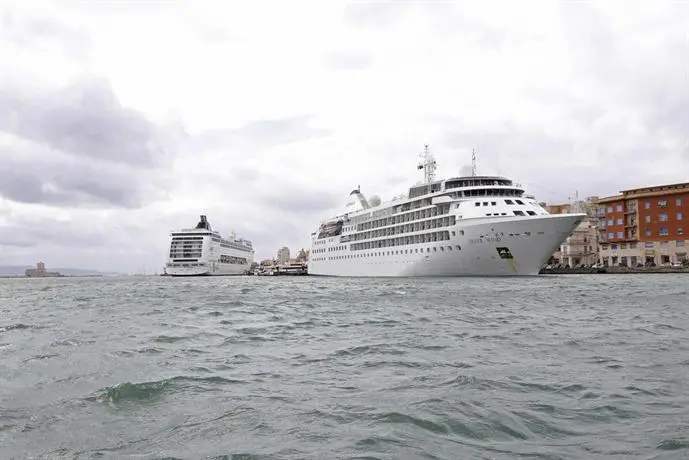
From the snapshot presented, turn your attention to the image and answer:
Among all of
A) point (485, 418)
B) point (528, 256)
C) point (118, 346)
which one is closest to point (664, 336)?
point (485, 418)

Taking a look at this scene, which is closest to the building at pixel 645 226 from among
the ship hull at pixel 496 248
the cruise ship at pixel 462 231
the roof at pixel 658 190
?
the roof at pixel 658 190

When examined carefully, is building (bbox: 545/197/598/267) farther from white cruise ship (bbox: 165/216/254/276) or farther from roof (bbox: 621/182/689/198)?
white cruise ship (bbox: 165/216/254/276)

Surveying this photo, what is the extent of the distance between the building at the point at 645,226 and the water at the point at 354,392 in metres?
89.0

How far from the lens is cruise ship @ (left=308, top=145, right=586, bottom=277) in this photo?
52.9m

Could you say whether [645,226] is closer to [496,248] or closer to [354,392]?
[496,248]

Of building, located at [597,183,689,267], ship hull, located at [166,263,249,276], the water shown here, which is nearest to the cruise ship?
the water

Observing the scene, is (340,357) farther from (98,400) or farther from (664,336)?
(664,336)

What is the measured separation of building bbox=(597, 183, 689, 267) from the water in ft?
292

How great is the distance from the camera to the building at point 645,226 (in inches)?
3644

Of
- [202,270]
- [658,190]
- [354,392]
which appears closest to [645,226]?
[658,190]

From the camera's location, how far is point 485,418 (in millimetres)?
6758

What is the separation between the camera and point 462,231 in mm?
56094

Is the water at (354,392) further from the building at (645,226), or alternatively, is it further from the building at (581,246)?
the building at (581,246)

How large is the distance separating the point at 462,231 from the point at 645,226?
5987cm
